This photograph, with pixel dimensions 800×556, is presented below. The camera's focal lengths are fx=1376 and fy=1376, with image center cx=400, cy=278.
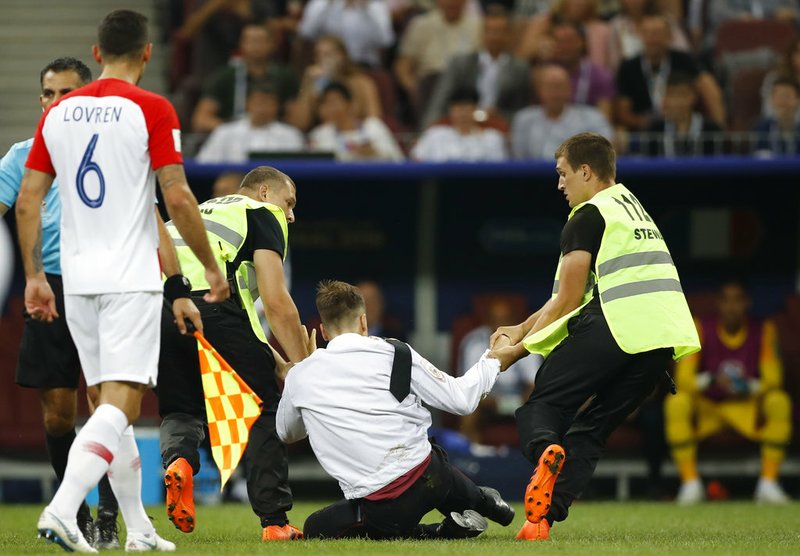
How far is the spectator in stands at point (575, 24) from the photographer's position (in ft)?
46.1

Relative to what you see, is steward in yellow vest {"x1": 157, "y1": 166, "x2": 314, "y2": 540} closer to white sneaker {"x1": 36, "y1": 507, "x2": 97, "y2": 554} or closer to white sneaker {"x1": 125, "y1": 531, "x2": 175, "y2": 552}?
white sneaker {"x1": 125, "y1": 531, "x2": 175, "y2": 552}

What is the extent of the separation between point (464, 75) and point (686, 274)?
2.88 metres

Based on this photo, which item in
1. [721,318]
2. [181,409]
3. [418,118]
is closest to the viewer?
[181,409]

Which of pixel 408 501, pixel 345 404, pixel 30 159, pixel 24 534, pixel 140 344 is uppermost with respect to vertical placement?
pixel 30 159

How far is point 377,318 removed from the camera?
485 inches

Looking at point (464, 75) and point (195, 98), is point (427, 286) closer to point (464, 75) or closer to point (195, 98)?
point (464, 75)

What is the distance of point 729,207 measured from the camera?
12875mm

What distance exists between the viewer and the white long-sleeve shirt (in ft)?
21.1

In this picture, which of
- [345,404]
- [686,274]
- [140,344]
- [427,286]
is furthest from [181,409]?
[686,274]

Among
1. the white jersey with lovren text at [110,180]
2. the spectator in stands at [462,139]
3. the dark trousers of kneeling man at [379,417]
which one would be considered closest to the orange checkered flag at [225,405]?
the dark trousers of kneeling man at [379,417]

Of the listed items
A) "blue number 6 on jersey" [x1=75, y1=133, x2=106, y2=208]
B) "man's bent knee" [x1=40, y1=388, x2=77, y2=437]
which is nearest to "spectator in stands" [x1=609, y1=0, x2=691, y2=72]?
"man's bent knee" [x1=40, y1=388, x2=77, y2=437]

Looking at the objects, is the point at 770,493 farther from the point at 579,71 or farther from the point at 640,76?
the point at 579,71

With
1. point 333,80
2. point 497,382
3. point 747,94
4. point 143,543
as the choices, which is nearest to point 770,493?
point 497,382

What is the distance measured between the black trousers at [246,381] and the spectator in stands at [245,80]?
21.2ft
